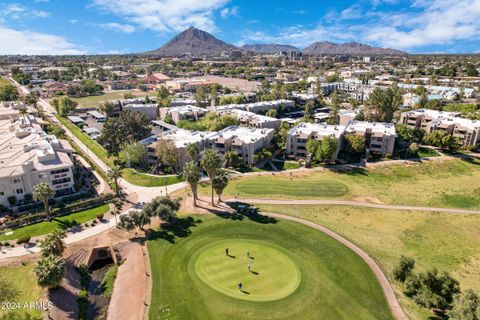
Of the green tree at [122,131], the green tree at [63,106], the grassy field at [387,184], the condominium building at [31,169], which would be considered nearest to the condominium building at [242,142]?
the grassy field at [387,184]

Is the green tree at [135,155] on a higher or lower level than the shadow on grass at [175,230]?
higher

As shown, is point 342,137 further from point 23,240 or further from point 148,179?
point 23,240

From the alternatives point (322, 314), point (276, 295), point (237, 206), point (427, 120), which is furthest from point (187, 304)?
point (427, 120)

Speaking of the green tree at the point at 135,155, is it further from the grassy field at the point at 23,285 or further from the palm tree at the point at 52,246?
the grassy field at the point at 23,285

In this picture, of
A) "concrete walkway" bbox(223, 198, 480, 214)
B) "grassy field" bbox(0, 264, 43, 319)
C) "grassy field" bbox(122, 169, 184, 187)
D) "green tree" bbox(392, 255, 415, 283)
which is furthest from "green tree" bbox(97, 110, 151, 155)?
"green tree" bbox(392, 255, 415, 283)

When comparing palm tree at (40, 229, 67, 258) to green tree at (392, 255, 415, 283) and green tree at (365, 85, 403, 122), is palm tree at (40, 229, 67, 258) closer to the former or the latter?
green tree at (392, 255, 415, 283)

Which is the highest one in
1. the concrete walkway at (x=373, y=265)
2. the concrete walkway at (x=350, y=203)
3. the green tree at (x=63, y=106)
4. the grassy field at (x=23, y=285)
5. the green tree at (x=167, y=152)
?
the green tree at (x=63, y=106)

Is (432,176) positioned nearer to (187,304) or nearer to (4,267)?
(187,304)
